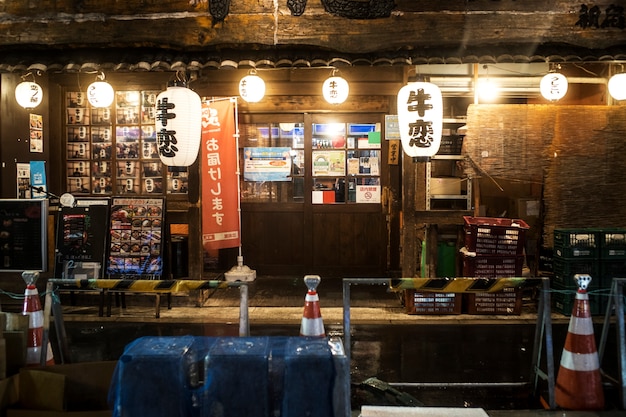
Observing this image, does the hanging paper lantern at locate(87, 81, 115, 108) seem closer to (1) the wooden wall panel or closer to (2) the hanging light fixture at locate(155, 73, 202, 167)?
(1) the wooden wall panel

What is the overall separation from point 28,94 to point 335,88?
20.1 feet

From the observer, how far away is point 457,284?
5.96 meters

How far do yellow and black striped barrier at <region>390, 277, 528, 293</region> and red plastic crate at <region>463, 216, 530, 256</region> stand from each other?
3.89 m

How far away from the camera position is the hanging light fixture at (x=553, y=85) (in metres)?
9.66

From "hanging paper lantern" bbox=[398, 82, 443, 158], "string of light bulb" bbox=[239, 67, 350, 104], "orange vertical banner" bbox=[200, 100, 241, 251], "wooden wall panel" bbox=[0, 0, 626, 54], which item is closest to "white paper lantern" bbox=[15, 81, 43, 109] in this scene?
"wooden wall panel" bbox=[0, 0, 626, 54]

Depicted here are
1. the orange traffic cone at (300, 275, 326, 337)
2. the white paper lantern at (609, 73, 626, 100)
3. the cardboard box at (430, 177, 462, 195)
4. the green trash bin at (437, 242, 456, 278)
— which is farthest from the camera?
the cardboard box at (430, 177, 462, 195)

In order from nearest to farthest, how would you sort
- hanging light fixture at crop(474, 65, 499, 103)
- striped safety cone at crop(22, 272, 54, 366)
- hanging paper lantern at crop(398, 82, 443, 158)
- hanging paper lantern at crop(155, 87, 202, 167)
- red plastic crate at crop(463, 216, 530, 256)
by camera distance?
striped safety cone at crop(22, 272, 54, 366) < hanging paper lantern at crop(398, 82, 443, 158) < hanging paper lantern at crop(155, 87, 202, 167) < red plastic crate at crop(463, 216, 530, 256) < hanging light fixture at crop(474, 65, 499, 103)

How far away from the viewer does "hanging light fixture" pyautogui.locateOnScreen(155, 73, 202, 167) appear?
9.07 metres

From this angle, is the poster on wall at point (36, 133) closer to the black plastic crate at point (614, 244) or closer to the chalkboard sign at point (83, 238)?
the chalkboard sign at point (83, 238)

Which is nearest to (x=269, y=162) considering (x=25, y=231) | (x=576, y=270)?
(x=25, y=231)

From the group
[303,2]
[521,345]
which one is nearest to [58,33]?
[303,2]

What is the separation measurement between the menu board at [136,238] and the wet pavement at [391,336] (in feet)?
2.63

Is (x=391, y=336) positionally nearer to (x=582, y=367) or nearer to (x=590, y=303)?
(x=582, y=367)

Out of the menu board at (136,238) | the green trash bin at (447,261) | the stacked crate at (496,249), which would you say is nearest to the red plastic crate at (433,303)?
the stacked crate at (496,249)
